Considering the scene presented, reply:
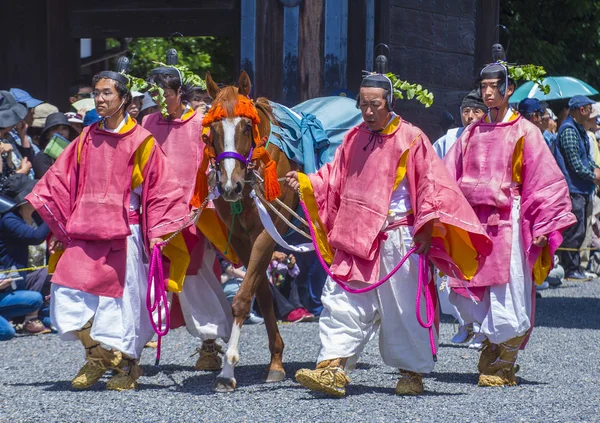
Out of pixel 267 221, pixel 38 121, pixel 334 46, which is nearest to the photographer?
pixel 267 221

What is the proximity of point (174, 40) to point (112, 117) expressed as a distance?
38.5 ft

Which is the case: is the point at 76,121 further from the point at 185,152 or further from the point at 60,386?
the point at 60,386

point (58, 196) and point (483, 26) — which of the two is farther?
point (483, 26)

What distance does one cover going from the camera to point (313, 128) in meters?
7.80

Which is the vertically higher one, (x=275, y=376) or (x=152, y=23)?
(x=152, y=23)

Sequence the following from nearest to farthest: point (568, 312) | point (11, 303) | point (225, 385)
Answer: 1. point (225, 385)
2. point (11, 303)
3. point (568, 312)

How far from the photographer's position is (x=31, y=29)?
12.6 metres

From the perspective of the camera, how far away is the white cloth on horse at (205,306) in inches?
280

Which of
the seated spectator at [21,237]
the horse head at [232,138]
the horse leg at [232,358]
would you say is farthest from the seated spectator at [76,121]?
the horse leg at [232,358]

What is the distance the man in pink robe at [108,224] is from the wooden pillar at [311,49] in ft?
12.7

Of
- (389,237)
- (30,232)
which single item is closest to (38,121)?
(30,232)

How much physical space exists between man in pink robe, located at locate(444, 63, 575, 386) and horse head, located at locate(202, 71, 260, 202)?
136 cm

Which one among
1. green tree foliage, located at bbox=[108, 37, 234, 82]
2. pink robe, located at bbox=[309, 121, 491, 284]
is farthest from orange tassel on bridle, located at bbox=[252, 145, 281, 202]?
green tree foliage, located at bbox=[108, 37, 234, 82]

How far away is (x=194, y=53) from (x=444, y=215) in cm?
1256
